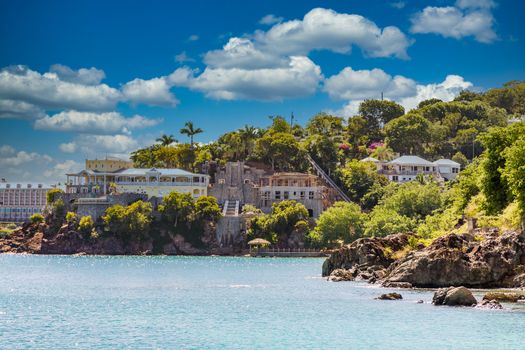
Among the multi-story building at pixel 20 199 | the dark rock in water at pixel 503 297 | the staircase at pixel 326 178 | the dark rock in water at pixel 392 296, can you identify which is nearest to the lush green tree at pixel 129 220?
the staircase at pixel 326 178

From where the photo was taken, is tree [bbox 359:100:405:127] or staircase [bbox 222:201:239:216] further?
tree [bbox 359:100:405:127]

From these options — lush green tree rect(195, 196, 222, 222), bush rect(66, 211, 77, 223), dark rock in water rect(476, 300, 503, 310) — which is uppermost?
lush green tree rect(195, 196, 222, 222)

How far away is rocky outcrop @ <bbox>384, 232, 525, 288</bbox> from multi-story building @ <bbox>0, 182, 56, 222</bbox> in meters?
141

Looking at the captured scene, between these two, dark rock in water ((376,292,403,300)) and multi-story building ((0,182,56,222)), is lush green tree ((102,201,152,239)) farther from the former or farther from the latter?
dark rock in water ((376,292,403,300))

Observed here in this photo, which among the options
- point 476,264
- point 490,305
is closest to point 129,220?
point 476,264

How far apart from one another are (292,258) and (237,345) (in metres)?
80.3

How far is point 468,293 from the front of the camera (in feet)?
149

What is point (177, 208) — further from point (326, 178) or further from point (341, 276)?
point (341, 276)

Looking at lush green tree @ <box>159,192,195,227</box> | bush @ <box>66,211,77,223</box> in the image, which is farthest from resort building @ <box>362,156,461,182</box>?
bush @ <box>66,211,77,223</box>

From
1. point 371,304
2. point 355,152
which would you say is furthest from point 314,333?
point 355,152

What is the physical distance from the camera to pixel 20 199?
193250 millimetres

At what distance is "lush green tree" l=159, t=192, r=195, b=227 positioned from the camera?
12419cm

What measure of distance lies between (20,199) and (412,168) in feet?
296

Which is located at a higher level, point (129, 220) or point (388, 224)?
point (129, 220)
